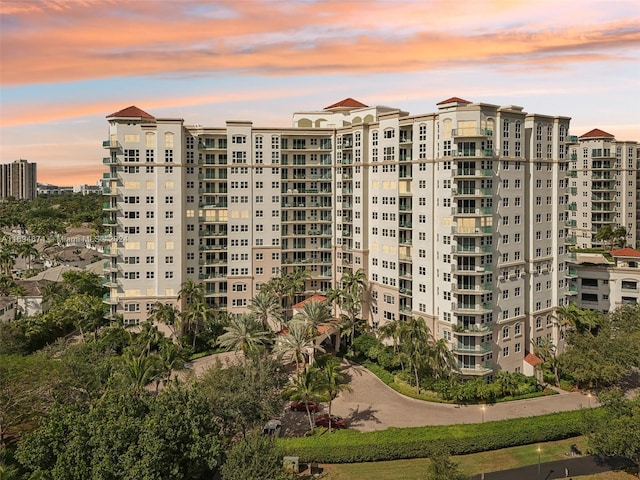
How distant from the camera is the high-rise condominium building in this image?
62.9 metres

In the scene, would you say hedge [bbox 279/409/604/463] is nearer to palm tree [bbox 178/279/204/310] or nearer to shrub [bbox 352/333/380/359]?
shrub [bbox 352/333/380/359]

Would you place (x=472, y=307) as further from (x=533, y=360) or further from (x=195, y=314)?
(x=195, y=314)

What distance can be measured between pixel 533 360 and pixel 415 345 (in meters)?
16.9

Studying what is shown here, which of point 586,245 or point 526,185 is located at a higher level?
point 526,185

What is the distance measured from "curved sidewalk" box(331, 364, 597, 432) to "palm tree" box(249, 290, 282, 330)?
1587 centimetres

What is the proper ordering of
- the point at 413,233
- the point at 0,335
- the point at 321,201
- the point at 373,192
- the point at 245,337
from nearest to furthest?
the point at 245,337
the point at 0,335
the point at 413,233
the point at 373,192
the point at 321,201

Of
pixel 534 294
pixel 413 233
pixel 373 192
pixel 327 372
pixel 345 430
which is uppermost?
pixel 373 192

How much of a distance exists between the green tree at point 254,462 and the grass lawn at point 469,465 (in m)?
7.47

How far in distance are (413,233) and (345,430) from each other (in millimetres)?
28334

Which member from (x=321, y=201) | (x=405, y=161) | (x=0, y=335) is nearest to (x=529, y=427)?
(x=405, y=161)

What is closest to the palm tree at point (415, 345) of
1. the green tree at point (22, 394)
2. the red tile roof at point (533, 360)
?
the red tile roof at point (533, 360)

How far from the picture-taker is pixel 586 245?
384 feet

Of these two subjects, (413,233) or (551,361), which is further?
(413,233)

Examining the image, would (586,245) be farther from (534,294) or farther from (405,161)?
(405,161)
